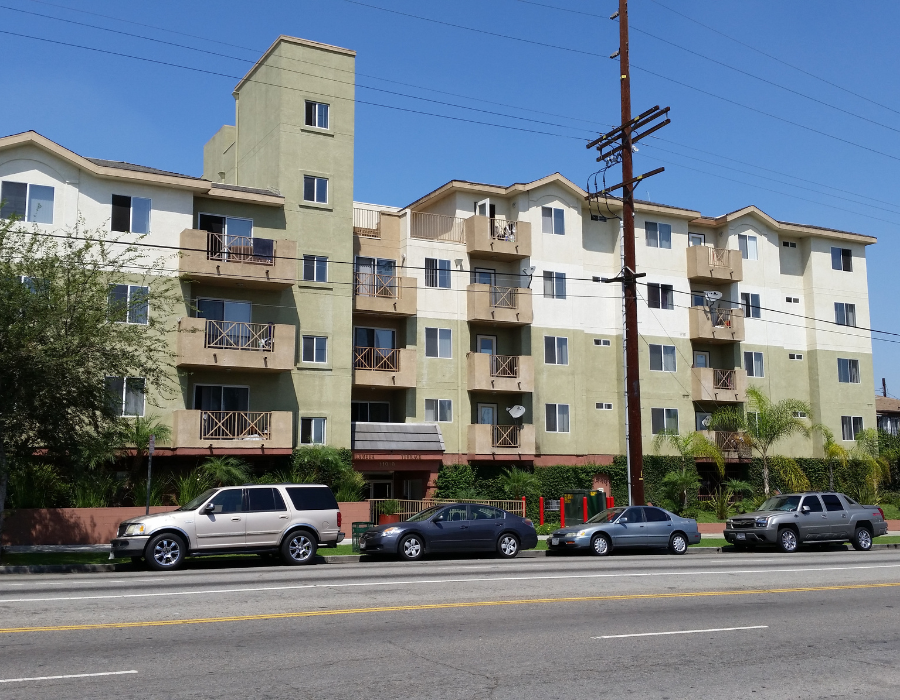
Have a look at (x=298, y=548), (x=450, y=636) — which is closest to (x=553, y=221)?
(x=298, y=548)

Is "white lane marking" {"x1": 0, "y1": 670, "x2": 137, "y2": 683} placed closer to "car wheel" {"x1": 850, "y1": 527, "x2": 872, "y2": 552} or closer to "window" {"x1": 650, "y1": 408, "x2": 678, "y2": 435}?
"car wheel" {"x1": 850, "y1": 527, "x2": 872, "y2": 552}

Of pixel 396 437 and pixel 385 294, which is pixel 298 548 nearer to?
pixel 396 437

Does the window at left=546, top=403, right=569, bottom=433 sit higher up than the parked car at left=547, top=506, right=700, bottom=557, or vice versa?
the window at left=546, top=403, right=569, bottom=433

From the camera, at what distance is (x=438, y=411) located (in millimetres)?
37500

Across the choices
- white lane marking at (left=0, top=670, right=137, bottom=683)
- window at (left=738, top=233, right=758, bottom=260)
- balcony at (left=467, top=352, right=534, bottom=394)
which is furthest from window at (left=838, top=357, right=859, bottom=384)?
white lane marking at (left=0, top=670, right=137, bottom=683)

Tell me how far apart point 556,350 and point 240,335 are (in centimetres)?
1412

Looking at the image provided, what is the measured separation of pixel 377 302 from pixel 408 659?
27526 millimetres

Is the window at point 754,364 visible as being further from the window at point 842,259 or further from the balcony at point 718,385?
the window at point 842,259

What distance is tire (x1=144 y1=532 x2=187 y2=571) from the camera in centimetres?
1923

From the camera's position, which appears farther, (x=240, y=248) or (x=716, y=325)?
(x=716, y=325)

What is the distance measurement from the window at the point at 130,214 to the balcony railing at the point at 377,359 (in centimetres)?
904

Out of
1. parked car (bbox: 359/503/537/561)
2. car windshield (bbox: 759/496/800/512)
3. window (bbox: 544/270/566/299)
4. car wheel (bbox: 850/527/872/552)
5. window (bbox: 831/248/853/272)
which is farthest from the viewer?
window (bbox: 831/248/853/272)

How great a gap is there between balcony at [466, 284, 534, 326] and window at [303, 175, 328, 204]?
7.17 metres

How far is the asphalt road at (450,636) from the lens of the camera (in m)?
8.16
